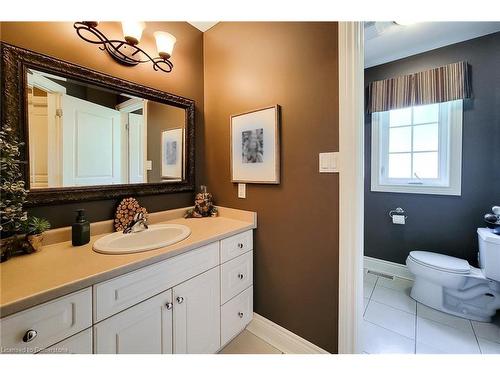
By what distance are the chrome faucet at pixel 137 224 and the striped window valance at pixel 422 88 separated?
252 cm

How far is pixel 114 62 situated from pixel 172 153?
2.09 ft

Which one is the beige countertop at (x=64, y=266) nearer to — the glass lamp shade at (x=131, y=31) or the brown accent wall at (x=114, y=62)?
the brown accent wall at (x=114, y=62)

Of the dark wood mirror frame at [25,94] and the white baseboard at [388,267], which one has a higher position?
the dark wood mirror frame at [25,94]

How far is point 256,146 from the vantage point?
4.59 feet

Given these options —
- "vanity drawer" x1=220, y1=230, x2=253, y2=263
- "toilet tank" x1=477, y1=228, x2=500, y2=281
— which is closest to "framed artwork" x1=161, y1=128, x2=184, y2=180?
"vanity drawer" x1=220, y1=230, x2=253, y2=263

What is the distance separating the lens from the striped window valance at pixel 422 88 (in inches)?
70.3

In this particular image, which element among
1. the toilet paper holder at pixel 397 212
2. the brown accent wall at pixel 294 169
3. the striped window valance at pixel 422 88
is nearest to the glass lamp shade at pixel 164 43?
the brown accent wall at pixel 294 169

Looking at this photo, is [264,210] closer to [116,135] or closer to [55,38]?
[116,135]

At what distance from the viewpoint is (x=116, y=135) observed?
1.24 m

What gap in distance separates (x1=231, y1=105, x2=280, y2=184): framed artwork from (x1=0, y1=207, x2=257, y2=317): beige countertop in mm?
438

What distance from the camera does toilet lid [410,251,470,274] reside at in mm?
1595

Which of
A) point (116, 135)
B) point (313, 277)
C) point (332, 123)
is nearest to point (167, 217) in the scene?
point (116, 135)

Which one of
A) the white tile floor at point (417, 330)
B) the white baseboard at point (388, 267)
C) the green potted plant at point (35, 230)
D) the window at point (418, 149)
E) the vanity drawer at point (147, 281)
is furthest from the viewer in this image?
the white baseboard at point (388, 267)

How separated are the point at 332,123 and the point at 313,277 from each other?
91cm
